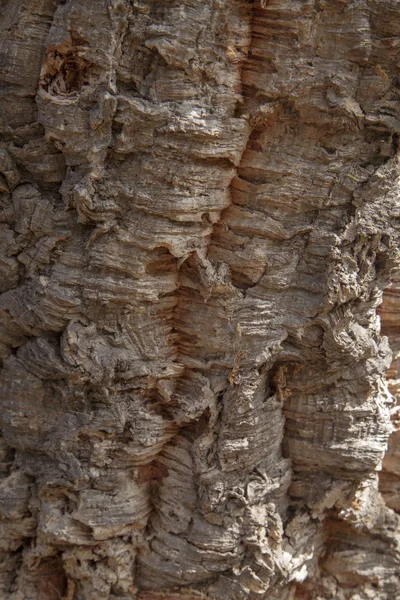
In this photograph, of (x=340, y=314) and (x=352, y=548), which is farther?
(x=352, y=548)

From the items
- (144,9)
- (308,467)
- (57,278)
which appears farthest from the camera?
(308,467)

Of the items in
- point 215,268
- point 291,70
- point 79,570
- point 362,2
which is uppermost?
point 362,2

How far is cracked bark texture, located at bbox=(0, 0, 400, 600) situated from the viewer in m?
3.13

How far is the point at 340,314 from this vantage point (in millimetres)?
3451

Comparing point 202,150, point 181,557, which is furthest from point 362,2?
point 181,557

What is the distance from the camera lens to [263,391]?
3658 mm

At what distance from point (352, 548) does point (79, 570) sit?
1.77 m

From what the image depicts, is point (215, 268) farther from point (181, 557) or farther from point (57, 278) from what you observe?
point (181, 557)

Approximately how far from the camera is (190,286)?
11.3 feet

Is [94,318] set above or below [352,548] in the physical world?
above

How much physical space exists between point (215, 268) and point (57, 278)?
0.85 m

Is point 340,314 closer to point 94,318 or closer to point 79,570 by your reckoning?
point 94,318

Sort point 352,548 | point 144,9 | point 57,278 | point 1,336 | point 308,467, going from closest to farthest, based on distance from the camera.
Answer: point 144,9, point 57,278, point 1,336, point 308,467, point 352,548

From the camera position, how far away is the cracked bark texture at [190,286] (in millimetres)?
3127
